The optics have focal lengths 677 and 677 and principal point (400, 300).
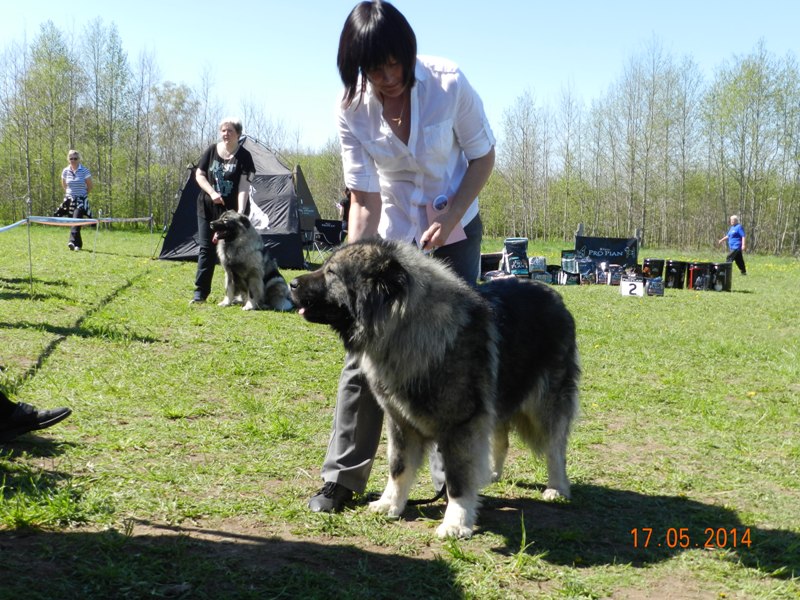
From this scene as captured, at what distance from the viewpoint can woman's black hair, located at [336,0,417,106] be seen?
2.72 metres

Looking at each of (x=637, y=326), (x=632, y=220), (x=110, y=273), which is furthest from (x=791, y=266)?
(x=110, y=273)

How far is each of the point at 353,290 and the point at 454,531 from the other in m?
1.07

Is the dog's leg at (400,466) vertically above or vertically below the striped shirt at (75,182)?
below

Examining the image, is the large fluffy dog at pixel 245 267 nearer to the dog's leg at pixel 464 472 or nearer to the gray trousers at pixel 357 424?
the gray trousers at pixel 357 424

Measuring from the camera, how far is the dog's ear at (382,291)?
2678 mm

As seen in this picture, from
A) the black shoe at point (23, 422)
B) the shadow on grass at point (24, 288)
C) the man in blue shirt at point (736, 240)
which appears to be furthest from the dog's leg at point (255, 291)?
the man in blue shirt at point (736, 240)

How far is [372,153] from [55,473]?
2.05 m

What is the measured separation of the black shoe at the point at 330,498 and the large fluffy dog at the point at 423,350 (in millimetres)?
149

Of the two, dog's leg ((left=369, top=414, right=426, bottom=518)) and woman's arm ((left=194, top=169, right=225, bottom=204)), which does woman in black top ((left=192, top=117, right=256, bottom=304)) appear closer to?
woman's arm ((left=194, top=169, right=225, bottom=204))

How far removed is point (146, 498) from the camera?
114 inches

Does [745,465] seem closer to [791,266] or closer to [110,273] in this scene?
[110,273]

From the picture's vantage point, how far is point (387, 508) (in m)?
3.02

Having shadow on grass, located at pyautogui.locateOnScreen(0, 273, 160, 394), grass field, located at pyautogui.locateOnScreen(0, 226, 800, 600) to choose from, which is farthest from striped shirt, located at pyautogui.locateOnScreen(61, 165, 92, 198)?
grass field, located at pyautogui.locateOnScreen(0, 226, 800, 600)
